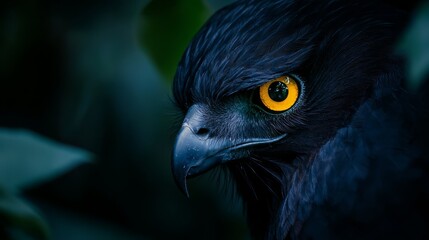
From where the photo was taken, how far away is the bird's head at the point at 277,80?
296 centimetres

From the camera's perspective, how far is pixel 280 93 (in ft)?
9.79

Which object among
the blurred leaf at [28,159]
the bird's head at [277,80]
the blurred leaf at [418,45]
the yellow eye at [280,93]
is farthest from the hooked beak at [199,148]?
the blurred leaf at [418,45]

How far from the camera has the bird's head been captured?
9.70ft

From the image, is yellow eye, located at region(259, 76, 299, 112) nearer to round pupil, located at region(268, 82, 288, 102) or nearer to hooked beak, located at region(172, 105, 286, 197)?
round pupil, located at region(268, 82, 288, 102)

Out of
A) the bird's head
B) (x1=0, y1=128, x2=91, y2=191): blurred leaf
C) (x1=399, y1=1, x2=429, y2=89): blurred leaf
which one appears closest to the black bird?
the bird's head

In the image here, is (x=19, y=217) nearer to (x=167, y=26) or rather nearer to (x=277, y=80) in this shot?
(x=167, y=26)

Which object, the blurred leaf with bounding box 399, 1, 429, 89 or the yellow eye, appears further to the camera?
the yellow eye

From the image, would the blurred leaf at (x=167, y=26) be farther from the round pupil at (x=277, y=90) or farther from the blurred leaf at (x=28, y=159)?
the blurred leaf at (x=28, y=159)

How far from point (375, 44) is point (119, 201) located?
2.92m

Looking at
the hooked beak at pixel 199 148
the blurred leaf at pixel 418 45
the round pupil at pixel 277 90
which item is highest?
the round pupil at pixel 277 90

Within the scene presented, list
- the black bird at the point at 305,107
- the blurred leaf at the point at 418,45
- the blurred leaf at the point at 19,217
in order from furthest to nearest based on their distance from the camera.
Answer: the blurred leaf at the point at 19,217 → the black bird at the point at 305,107 → the blurred leaf at the point at 418,45

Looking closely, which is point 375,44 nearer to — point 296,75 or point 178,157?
point 296,75

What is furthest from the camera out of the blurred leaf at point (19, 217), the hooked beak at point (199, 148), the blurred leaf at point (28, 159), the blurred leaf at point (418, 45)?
the blurred leaf at point (28, 159)

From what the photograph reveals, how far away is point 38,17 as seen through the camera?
4.32m
